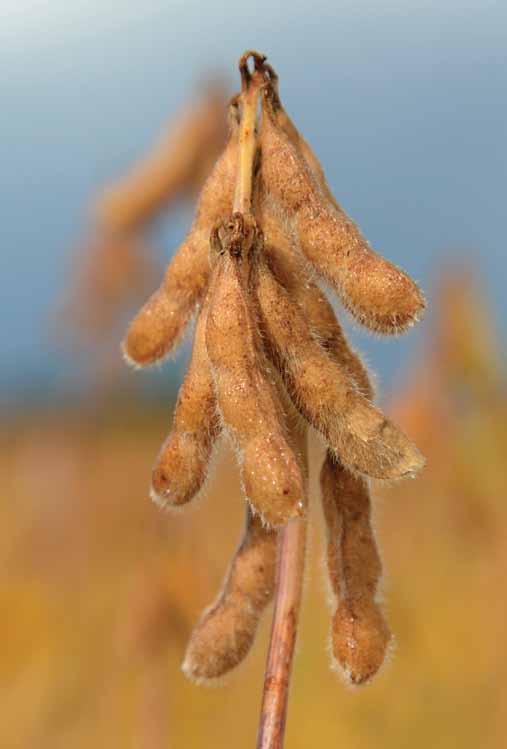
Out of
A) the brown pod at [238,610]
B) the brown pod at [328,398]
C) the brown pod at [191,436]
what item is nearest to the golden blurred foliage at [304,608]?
the brown pod at [238,610]

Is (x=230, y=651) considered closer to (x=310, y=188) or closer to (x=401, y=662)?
(x=310, y=188)

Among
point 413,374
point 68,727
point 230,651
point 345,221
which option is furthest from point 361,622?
point 68,727

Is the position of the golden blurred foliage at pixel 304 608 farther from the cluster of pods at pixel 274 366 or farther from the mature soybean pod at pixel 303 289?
the mature soybean pod at pixel 303 289

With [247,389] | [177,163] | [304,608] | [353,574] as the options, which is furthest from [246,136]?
[304,608]

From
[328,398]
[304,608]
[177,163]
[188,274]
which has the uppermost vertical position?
[177,163]

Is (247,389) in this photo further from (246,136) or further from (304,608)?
(304,608)

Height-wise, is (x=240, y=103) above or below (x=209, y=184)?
above


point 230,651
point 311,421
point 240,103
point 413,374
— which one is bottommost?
point 230,651
